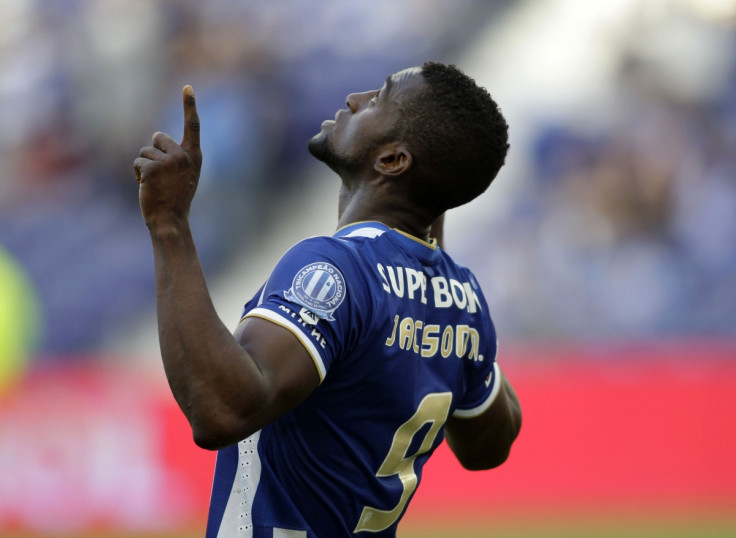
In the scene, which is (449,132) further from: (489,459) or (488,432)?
(489,459)

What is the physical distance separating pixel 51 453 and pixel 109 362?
102cm

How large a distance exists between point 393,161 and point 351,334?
0.56 meters

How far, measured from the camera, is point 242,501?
2.43 m

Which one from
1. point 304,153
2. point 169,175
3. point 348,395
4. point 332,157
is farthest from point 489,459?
point 304,153

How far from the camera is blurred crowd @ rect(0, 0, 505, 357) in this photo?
9508 millimetres

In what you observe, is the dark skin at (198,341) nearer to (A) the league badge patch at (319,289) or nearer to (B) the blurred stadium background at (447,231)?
(A) the league badge patch at (319,289)

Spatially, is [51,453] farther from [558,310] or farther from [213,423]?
[213,423]

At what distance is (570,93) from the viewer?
9.93 meters

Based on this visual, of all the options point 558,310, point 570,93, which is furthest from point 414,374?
point 570,93

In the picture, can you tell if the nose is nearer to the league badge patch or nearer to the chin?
the chin

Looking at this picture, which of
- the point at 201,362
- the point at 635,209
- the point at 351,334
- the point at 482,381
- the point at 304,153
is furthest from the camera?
the point at 304,153

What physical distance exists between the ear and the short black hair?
2 centimetres

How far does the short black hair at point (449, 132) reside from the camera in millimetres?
2615

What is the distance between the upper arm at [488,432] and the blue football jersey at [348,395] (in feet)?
1.17
